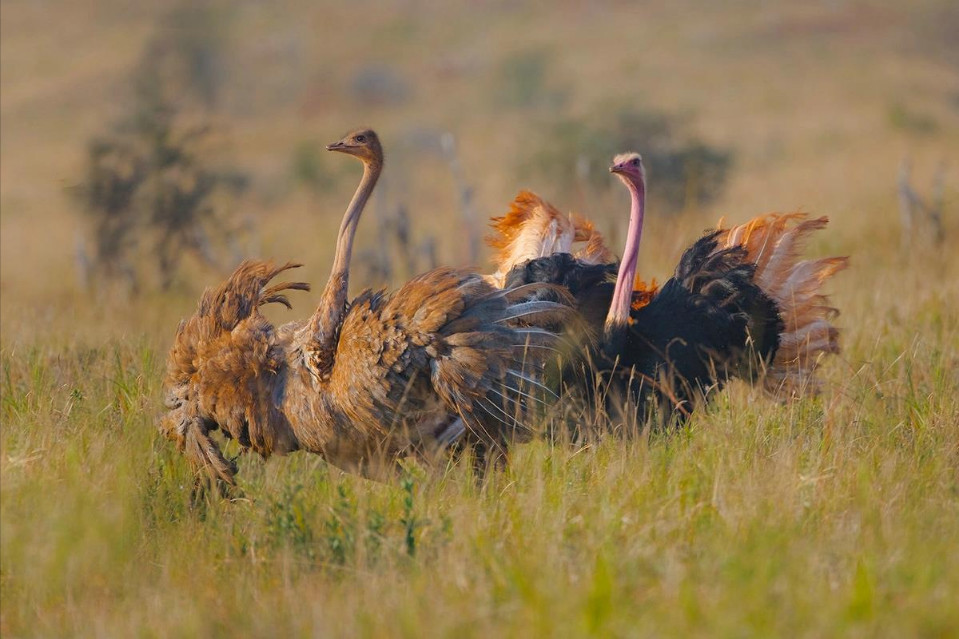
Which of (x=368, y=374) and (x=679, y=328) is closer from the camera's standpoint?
(x=368, y=374)

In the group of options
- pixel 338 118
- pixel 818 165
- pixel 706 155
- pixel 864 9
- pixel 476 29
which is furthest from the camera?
pixel 476 29

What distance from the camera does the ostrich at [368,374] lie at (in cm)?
505

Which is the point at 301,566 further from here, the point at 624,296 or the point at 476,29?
the point at 476,29

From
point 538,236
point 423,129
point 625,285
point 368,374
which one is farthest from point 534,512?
point 423,129

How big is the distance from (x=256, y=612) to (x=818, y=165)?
19961mm

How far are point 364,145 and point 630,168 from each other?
1327mm

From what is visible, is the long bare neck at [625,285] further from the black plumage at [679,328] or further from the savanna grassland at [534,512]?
the savanna grassland at [534,512]

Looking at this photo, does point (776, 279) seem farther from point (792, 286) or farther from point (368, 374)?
point (368, 374)

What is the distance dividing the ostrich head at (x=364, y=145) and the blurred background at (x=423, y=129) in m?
1.98

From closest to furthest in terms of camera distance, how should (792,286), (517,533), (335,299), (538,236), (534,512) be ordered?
1. (517,533)
2. (534,512)
3. (335,299)
4. (792,286)
5. (538,236)

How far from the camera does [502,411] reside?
511 cm

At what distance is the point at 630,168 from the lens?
6219 millimetres

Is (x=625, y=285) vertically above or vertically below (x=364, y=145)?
below

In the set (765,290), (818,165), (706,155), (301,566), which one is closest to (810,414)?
(765,290)
